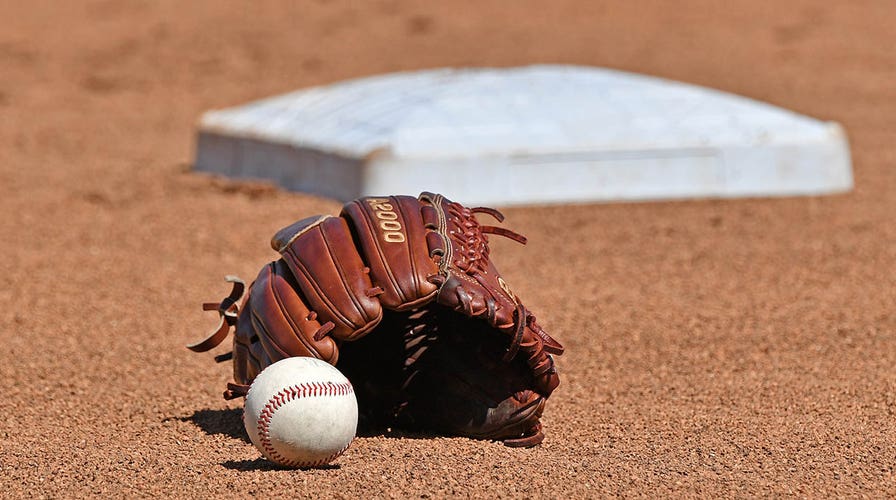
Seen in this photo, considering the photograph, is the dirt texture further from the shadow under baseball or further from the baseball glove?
the baseball glove

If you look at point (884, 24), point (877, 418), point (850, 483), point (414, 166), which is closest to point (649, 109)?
point (414, 166)

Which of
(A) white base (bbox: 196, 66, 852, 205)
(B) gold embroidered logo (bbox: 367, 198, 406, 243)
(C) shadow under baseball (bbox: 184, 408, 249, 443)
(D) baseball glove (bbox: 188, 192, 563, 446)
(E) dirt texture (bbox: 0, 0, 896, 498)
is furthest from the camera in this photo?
(A) white base (bbox: 196, 66, 852, 205)

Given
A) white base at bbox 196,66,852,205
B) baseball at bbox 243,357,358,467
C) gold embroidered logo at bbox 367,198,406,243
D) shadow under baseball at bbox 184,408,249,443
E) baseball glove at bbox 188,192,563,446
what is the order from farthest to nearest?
1. white base at bbox 196,66,852,205
2. shadow under baseball at bbox 184,408,249,443
3. gold embroidered logo at bbox 367,198,406,243
4. baseball glove at bbox 188,192,563,446
5. baseball at bbox 243,357,358,467

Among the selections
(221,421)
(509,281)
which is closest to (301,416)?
(221,421)

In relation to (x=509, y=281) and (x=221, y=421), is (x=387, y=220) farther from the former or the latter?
(x=509, y=281)

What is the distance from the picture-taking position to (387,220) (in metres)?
3.33

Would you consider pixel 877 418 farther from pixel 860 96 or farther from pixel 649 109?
pixel 860 96

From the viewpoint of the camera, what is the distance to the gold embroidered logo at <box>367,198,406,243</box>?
328cm

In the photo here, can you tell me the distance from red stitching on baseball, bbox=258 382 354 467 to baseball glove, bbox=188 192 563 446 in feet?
0.59

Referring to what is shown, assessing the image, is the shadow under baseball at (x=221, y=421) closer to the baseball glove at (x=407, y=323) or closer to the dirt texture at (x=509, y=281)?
the dirt texture at (x=509, y=281)

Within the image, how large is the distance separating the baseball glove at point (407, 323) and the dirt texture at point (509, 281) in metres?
0.12

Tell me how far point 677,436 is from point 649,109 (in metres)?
4.04

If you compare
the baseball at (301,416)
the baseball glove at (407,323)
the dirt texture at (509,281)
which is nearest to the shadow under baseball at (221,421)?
the dirt texture at (509,281)

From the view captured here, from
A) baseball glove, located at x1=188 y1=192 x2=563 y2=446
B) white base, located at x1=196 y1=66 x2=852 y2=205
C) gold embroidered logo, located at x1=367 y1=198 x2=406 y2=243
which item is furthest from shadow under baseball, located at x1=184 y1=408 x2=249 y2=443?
white base, located at x1=196 y1=66 x2=852 y2=205
